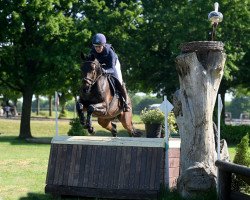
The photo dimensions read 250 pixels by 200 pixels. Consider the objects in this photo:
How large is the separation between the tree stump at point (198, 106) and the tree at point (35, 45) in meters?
15.9

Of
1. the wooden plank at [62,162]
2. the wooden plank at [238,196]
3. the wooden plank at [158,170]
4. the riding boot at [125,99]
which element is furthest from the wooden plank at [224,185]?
the riding boot at [125,99]

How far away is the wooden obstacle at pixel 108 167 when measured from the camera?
774 centimetres

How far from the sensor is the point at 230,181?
21.8 feet

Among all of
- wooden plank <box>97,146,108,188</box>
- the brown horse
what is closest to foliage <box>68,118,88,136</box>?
the brown horse

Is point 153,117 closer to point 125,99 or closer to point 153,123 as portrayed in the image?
point 153,123

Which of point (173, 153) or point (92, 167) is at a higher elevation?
point (173, 153)

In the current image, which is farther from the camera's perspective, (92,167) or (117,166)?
(92,167)

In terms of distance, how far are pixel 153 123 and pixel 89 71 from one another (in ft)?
17.8

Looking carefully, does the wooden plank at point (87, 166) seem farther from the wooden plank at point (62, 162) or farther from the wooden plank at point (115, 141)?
the wooden plank at point (62, 162)

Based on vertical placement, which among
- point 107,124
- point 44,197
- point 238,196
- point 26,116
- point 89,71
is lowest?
point 44,197

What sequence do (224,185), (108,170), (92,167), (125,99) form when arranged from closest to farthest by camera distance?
(224,185)
(108,170)
(92,167)
(125,99)

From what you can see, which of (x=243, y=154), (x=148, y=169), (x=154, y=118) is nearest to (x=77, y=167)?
(x=148, y=169)

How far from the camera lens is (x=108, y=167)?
8.00 metres

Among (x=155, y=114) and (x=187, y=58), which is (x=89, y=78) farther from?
(x=155, y=114)
